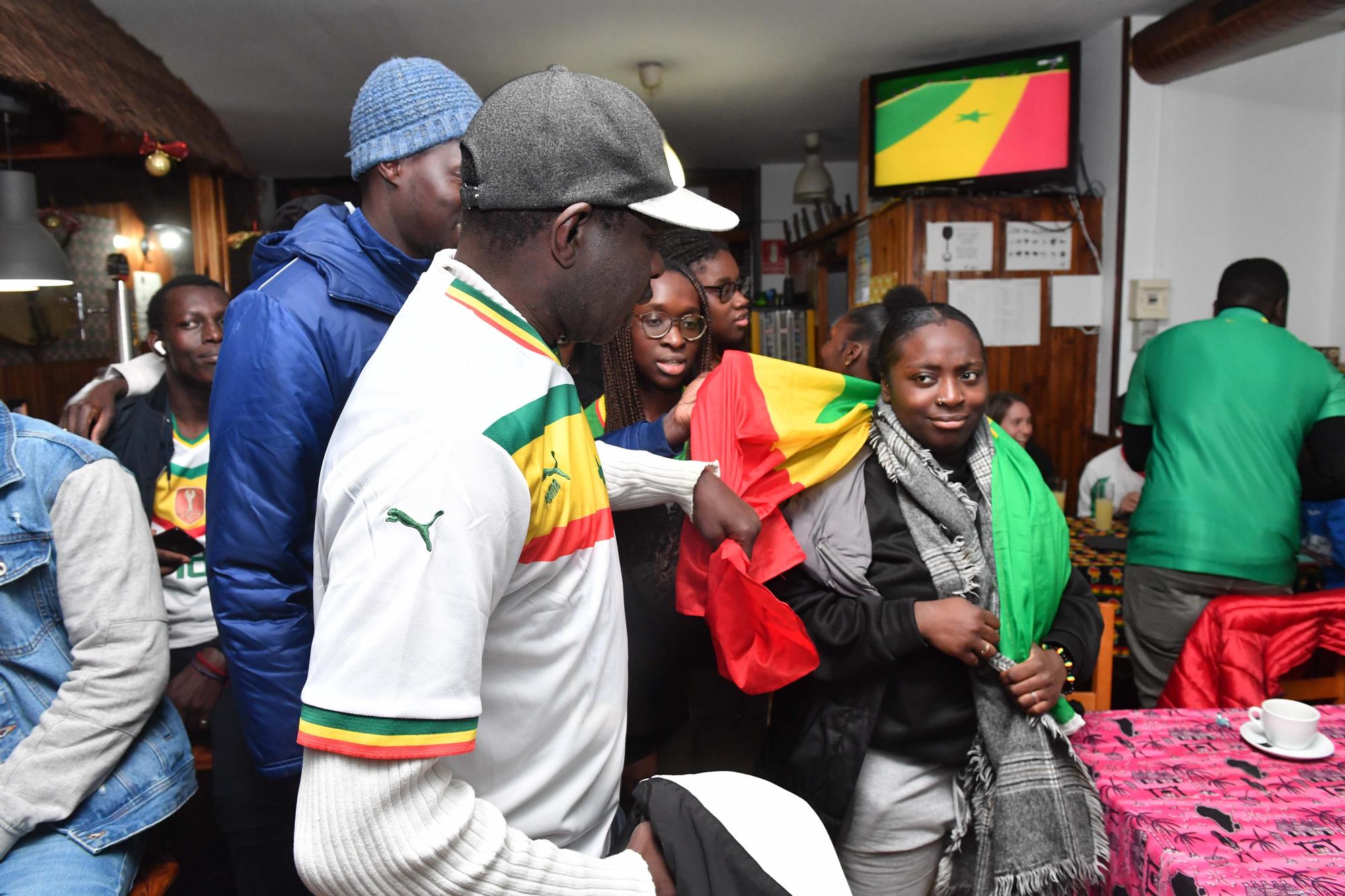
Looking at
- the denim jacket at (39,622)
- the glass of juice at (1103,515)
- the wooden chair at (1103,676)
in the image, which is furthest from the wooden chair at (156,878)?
the glass of juice at (1103,515)

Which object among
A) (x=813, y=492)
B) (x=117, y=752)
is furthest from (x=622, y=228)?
(x=117, y=752)

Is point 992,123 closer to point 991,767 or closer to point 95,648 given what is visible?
point 991,767

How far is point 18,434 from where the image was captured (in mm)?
1370

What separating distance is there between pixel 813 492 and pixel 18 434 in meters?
1.33

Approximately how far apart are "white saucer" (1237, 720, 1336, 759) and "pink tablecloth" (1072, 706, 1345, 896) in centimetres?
1

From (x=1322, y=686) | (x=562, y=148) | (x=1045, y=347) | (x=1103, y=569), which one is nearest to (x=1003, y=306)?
(x=1045, y=347)

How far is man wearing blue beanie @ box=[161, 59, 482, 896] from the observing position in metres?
1.17

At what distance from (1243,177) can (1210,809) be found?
13.5 ft

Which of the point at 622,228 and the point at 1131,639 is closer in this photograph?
the point at 622,228

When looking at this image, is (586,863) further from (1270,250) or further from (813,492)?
(1270,250)

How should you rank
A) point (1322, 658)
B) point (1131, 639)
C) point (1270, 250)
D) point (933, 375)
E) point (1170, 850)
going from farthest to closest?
point (1270, 250) < point (1131, 639) < point (1322, 658) < point (933, 375) < point (1170, 850)

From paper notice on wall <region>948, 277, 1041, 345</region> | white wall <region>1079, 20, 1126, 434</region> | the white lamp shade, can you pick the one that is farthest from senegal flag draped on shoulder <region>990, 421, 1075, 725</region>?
white wall <region>1079, 20, 1126, 434</region>

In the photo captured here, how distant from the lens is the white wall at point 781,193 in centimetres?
751

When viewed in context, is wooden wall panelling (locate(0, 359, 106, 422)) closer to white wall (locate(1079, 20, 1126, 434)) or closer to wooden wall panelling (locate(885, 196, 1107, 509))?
wooden wall panelling (locate(885, 196, 1107, 509))
